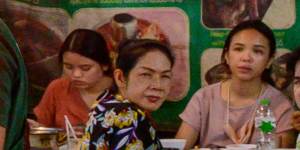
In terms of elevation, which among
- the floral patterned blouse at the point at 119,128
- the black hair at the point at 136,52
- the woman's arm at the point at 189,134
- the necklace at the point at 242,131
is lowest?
the woman's arm at the point at 189,134

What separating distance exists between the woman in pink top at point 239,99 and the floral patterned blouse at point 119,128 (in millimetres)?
963

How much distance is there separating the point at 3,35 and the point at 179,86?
73.4 inches

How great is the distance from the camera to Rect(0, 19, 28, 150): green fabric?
1.16 meters

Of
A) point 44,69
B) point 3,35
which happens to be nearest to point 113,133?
point 3,35

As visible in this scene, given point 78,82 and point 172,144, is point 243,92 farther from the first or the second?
point 78,82

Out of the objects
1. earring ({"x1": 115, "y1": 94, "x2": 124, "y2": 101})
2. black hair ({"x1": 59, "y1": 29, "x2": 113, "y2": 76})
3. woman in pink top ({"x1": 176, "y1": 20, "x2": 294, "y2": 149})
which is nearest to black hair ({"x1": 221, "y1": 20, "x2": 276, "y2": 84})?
woman in pink top ({"x1": 176, "y1": 20, "x2": 294, "y2": 149})

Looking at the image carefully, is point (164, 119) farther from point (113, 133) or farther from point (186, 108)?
point (113, 133)

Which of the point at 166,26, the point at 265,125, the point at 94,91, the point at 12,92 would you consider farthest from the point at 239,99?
the point at 12,92

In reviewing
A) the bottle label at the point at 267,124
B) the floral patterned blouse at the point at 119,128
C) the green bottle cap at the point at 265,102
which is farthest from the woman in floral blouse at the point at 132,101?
the green bottle cap at the point at 265,102

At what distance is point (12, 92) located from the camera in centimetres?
122

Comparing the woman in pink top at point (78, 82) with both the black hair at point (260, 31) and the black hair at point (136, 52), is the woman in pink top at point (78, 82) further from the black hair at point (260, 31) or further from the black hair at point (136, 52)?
the black hair at point (136, 52)

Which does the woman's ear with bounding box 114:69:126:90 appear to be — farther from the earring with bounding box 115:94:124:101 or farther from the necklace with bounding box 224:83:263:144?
the necklace with bounding box 224:83:263:144

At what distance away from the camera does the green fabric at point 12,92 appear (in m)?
1.16

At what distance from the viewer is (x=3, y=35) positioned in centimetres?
120
